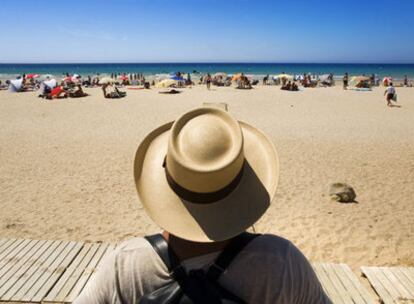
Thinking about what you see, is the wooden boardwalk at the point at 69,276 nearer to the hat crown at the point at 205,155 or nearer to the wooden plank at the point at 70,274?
the wooden plank at the point at 70,274

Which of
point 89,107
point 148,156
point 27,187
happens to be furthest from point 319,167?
point 89,107

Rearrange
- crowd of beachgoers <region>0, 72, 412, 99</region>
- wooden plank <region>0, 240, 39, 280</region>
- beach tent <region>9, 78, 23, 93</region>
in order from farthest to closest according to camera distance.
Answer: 1. beach tent <region>9, 78, 23, 93</region>
2. crowd of beachgoers <region>0, 72, 412, 99</region>
3. wooden plank <region>0, 240, 39, 280</region>

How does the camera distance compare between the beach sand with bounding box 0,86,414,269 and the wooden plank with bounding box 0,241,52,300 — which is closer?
the wooden plank with bounding box 0,241,52,300

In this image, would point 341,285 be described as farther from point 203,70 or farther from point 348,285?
point 203,70

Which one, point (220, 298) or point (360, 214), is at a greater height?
point (220, 298)

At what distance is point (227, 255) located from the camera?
1.18 m

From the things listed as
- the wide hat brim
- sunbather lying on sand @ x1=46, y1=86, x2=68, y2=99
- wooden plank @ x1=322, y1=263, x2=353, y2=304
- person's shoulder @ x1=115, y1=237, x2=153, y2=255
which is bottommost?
wooden plank @ x1=322, y1=263, x2=353, y2=304

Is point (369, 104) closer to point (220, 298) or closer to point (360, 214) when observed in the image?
point (360, 214)

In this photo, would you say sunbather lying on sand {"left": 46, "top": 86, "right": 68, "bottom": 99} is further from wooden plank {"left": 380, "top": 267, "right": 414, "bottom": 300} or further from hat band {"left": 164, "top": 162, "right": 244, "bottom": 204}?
hat band {"left": 164, "top": 162, "right": 244, "bottom": 204}

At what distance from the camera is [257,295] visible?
1.16 metres

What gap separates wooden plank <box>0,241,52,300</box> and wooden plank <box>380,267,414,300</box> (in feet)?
11.6

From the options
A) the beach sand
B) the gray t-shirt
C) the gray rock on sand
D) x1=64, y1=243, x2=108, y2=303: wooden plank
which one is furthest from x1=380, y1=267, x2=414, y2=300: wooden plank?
x1=64, y1=243, x2=108, y2=303: wooden plank

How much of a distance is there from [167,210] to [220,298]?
0.36m

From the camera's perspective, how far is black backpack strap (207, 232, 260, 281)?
3.77 feet
